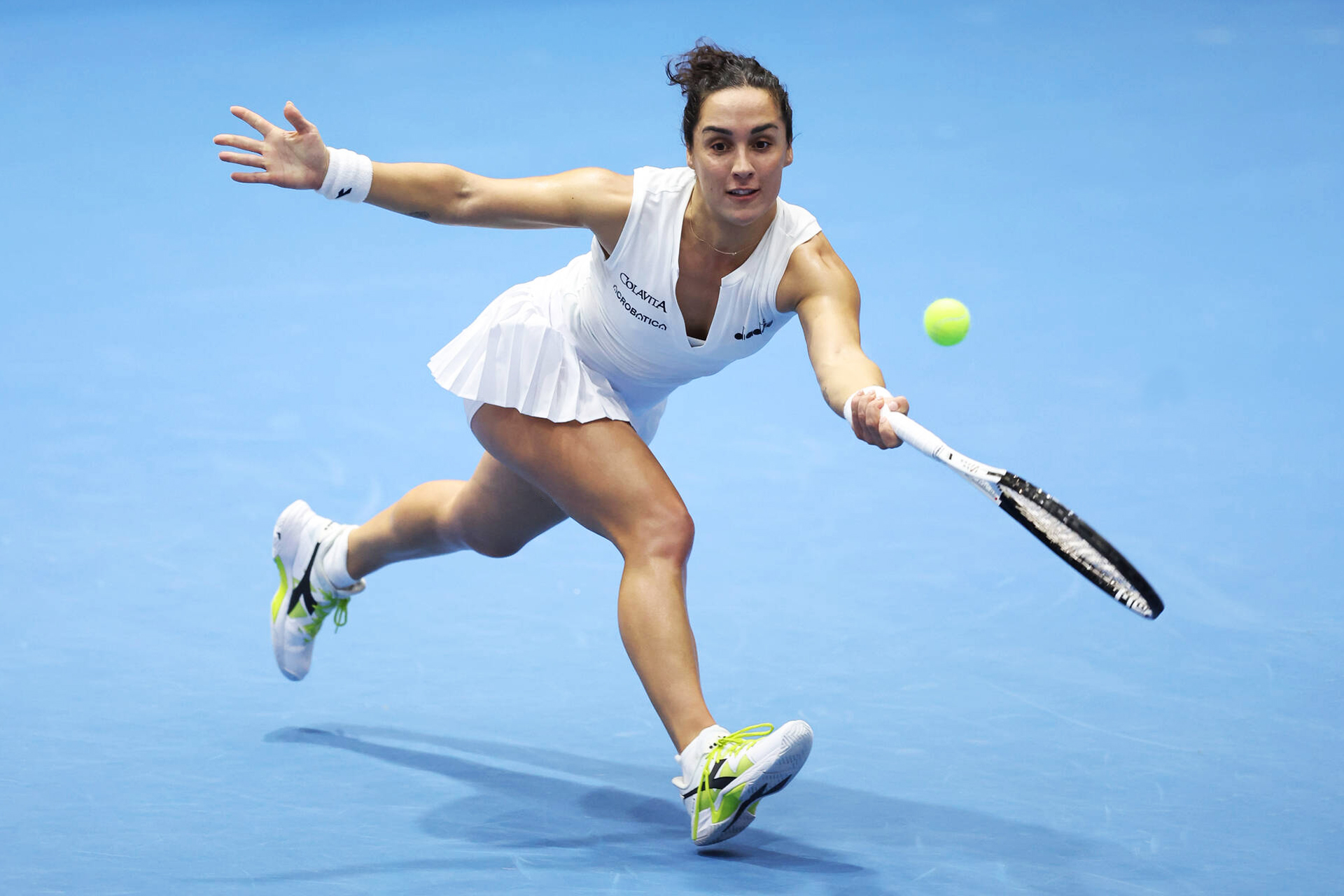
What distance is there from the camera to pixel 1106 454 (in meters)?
5.50

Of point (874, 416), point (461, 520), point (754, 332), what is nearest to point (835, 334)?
point (754, 332)

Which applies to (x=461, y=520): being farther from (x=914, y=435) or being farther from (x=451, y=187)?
(x=914, y=435)

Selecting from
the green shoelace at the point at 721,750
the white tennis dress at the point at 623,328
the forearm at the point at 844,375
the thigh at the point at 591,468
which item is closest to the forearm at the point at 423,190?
the white tennis dress at the point at 623,328

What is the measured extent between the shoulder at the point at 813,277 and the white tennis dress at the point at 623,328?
0.02m

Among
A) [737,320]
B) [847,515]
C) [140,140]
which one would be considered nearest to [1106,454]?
[847,515]

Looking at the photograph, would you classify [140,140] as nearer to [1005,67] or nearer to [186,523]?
[186,523]

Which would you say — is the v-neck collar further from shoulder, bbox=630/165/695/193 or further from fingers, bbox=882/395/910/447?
fingers, bbox=882/395/910/447

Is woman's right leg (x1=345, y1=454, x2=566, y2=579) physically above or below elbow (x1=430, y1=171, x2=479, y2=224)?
below

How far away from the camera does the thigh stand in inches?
115

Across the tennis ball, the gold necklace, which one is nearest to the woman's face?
the gold necklace

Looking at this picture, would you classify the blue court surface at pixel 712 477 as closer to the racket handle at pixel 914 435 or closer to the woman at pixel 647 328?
the woman at pixel 647 328

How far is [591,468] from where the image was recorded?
298 cm

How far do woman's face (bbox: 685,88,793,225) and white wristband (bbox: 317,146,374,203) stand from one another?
0.68 meters

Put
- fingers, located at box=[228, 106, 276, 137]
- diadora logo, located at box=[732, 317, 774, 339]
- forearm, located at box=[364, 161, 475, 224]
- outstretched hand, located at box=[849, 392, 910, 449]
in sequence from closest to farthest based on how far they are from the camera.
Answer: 1. outstretched hand, located at box=[849, 392, 910, 449]
2. fingers, located at box=[228, 106, 276, 137]
3. forearm, located at box=[364, 161, 475, 224]
4. diadora logo, located at box=[732, 317, 774, 339]
